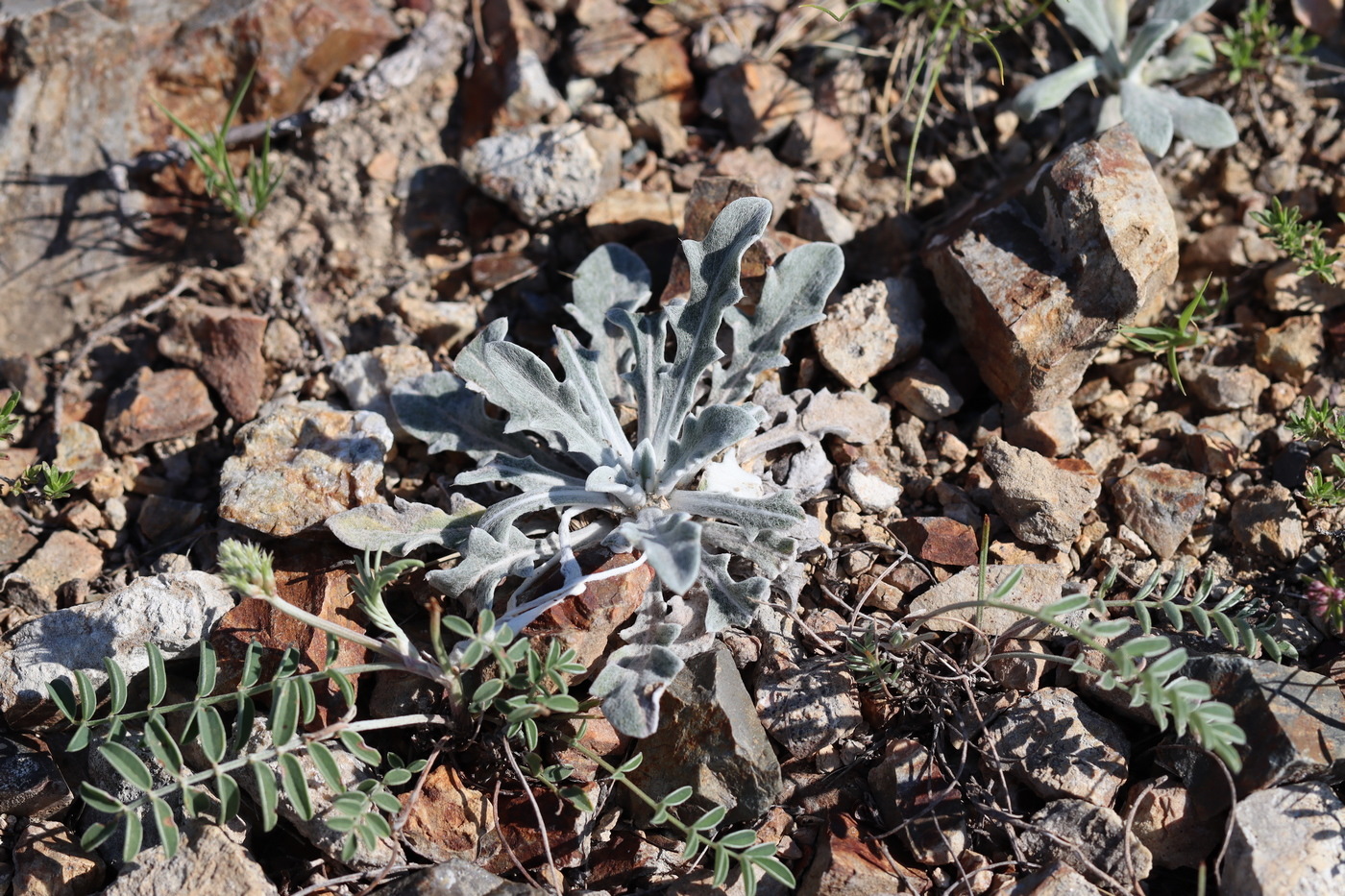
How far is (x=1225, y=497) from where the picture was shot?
3.12 meters

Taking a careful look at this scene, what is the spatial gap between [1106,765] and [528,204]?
8.61 ft

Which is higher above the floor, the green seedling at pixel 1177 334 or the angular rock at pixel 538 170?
the angular rock at pixel 538 170

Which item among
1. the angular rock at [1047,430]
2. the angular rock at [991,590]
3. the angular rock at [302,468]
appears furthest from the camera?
the angular rock at [1047,430]

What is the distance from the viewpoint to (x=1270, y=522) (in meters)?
2.97

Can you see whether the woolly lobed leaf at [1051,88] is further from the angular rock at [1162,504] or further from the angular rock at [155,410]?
the angular rock at [155,410]

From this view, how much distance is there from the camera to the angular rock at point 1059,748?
102 inches

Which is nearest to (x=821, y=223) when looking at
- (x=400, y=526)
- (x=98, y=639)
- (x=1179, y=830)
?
(x=400, y=526)

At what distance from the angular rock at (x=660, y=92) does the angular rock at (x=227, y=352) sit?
5.42 ft

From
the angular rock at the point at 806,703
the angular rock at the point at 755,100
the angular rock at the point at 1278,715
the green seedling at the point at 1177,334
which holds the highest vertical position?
the angular rock at the point at 755,100

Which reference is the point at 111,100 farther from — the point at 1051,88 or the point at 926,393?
the point at 1051,88

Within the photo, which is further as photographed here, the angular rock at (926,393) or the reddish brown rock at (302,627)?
the angular rock at (926,393)

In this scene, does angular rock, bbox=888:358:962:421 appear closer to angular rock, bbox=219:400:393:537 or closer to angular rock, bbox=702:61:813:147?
angular rock, bbox=702:61:813:147

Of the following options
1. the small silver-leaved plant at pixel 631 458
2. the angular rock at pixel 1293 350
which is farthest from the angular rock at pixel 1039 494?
the angular rock at pixel 1293 350

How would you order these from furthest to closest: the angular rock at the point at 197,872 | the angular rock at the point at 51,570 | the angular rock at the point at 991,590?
the angular rock at the point at 51,570, the angular rock at the point at 991,590, the angular rock at the point at 197,872
